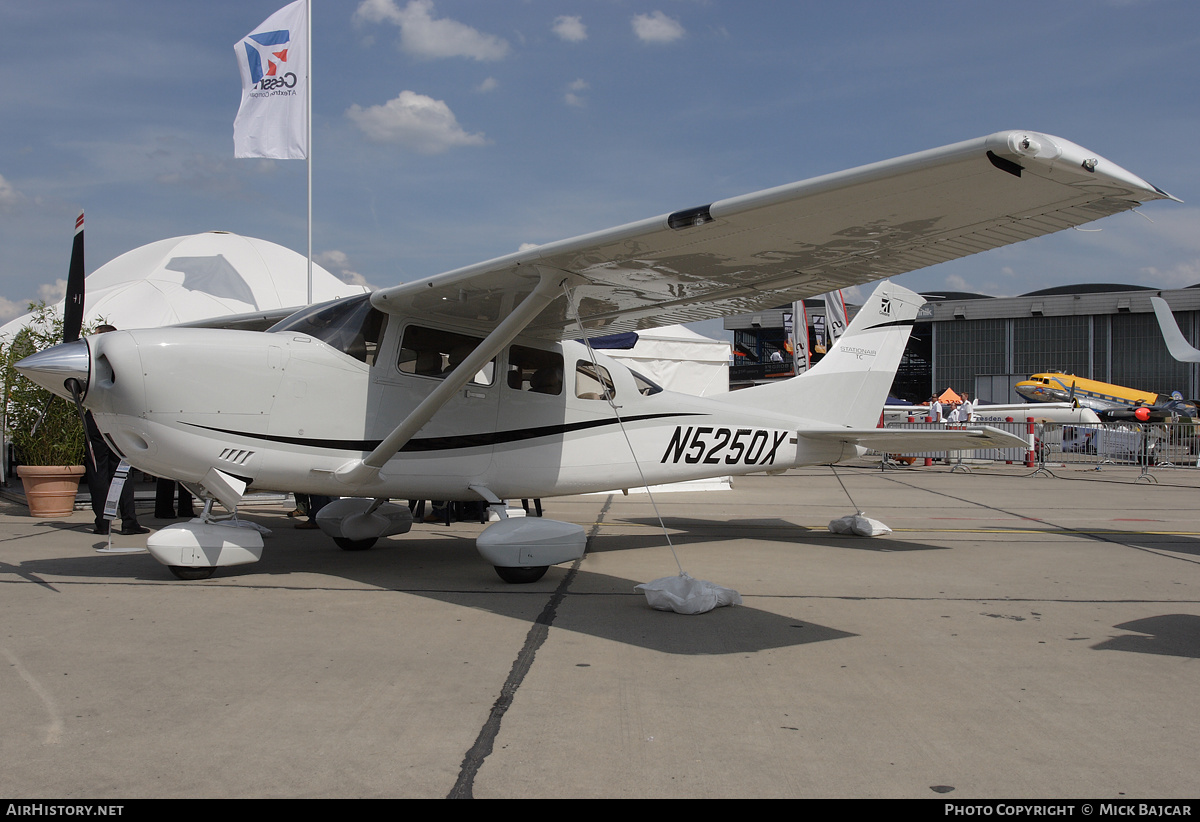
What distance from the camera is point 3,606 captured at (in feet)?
16.0

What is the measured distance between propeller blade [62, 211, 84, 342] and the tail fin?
6.21 meters

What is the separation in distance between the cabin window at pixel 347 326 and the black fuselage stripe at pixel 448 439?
0.66 m

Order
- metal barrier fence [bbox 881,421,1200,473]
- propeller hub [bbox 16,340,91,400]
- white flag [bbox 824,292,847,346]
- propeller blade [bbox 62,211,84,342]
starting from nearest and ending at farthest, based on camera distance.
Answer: propeller hub [bbox 16,340,91,400]
propeller blade [bbox 62,211,84,342]
metal barrier fence [bbox 881,421,1200,473]
white flag [bbox 824,292,847,346]

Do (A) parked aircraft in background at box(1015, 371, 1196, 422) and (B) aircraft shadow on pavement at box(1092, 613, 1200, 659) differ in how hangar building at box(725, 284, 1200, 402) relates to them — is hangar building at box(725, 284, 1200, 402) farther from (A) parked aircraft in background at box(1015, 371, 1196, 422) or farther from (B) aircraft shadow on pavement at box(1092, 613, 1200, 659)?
(B) aircraft shadow on pavement at box(1092, 613, 1200, 659)

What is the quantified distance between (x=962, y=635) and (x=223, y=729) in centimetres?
384

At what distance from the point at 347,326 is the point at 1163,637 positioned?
18.8 feet

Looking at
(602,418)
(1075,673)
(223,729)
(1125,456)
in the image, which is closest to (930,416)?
(1125,456)

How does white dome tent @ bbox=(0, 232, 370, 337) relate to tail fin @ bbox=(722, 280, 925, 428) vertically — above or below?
above

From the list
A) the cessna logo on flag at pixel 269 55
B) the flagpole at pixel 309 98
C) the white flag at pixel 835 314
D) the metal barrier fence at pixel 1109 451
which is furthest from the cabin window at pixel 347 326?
the white flag at pixel 835 314

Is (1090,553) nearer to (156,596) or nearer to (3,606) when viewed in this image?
(156,596)

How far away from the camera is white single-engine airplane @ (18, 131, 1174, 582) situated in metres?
4.11

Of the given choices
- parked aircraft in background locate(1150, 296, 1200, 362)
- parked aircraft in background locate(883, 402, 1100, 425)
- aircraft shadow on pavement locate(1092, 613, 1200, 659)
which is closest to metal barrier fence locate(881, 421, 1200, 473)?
parked aircraft in background locate(1150, 296, 1200, 362)

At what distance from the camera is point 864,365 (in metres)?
9.13

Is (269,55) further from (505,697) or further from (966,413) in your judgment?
(966,413)
